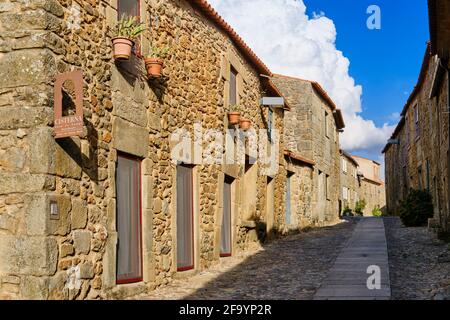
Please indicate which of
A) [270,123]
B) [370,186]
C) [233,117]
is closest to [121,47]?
[233,117]

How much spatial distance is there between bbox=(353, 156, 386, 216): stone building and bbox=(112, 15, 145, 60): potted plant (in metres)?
34.9

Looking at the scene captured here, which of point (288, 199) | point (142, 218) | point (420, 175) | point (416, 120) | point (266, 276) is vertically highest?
point (416, 120)

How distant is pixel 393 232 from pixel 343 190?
15.2m

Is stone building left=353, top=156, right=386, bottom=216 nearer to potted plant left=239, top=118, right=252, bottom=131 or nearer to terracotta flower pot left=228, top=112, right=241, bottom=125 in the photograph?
potted plant left=239, top=118, right=252, bottom=131

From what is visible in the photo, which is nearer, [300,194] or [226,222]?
[226,222]

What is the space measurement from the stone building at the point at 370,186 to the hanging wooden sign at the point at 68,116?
36287 mm

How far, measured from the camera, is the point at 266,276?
891cm

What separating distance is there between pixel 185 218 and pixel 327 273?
2523 mm

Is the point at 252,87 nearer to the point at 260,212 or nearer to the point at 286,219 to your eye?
the point at 260,212

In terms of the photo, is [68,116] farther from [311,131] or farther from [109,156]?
[311,131]

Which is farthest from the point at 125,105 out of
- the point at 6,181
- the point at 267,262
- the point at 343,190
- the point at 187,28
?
the point at 343,190

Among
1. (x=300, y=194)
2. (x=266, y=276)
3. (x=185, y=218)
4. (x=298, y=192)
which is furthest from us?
(x=300, y=194)

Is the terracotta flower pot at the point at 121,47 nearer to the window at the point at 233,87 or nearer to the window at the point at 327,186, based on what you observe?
the window at the point at 233,87

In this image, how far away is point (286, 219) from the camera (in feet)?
55.3
